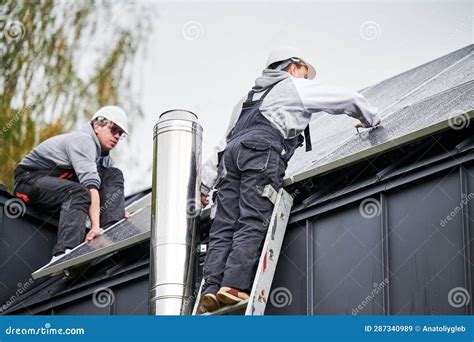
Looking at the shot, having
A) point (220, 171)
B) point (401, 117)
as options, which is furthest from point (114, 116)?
point (401, 117)

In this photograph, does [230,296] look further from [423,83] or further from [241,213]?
[423,83]

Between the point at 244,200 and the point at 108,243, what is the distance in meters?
2.24

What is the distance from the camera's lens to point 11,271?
11.7m

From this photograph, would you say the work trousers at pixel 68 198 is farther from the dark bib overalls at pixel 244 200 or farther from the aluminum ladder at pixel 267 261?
the aluminum ladder at pixel 267 261

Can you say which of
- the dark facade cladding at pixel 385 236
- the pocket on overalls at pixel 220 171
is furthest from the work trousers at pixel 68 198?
the pocket on overalls at pixel 220 171

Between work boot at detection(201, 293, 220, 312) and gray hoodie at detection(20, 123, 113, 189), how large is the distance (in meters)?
3.43

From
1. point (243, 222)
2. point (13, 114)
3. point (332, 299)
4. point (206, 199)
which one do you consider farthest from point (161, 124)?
point (13, 114)

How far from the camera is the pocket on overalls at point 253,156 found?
30.6 ft

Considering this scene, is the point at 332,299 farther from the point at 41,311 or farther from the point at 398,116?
the point at 41,311

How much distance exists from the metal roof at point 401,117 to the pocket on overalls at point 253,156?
1.04 feet

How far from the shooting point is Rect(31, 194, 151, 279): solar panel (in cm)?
1054

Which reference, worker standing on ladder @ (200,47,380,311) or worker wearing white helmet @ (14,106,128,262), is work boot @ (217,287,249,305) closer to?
worker standing on ladder @ (200,47,380,311)

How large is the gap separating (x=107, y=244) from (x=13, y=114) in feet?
30.3

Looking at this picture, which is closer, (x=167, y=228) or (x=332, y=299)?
(x=332, y=299)
